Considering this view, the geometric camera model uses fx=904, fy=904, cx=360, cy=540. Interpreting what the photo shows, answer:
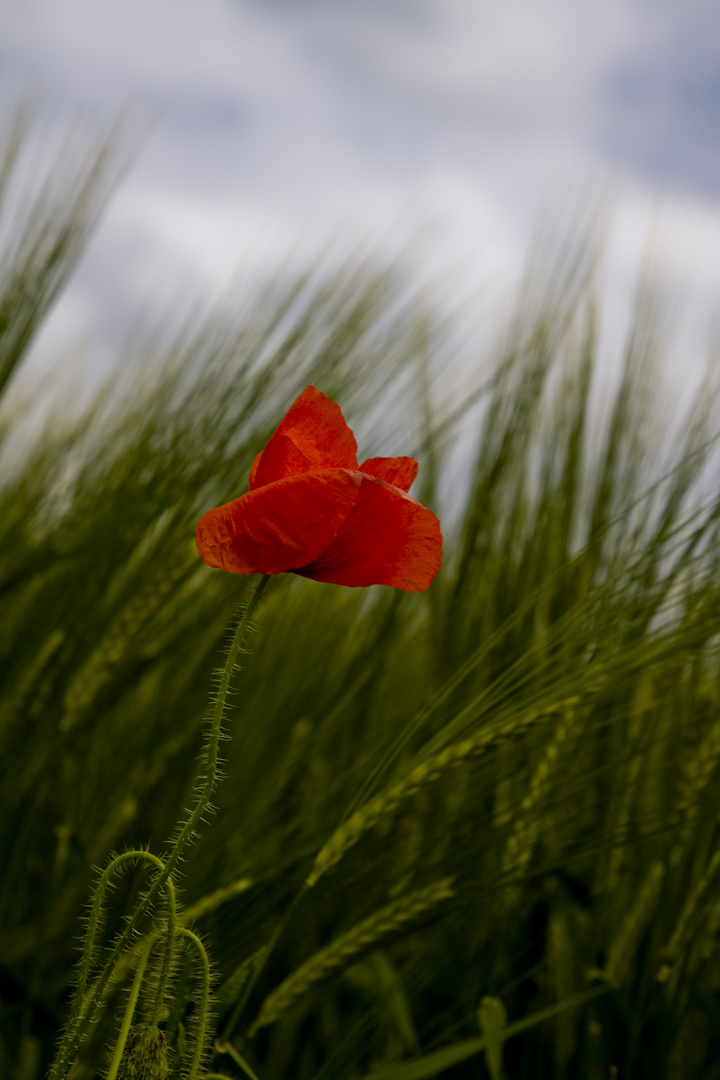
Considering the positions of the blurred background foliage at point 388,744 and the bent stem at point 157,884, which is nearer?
the bent stem at point 157,884

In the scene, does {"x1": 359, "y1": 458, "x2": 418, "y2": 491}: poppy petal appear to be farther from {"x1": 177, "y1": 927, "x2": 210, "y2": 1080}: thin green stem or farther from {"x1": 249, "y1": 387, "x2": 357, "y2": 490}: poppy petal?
{"x1": 177, "y1": 927, "x2": 210, "y2": 1080}: thin green stem

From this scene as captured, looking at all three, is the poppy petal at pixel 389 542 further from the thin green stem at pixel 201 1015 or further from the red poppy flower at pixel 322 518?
the thin green stem at pixel 201 1015

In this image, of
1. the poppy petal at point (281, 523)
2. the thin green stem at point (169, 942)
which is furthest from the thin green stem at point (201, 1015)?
the poppy petal at point (281, 523)

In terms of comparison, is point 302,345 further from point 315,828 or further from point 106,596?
point 315,828

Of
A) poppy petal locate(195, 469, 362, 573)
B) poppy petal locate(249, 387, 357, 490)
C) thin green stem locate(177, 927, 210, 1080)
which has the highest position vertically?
poppy petal locate(249, 387, 357, 490)

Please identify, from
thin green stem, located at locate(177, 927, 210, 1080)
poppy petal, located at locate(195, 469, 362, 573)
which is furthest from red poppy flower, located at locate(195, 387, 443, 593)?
thin green stem, located at locate(177, 927, 210, 1080)

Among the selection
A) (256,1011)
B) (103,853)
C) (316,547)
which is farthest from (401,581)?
(256,1011)

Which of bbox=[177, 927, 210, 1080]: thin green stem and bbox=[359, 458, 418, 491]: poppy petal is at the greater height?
bbox=[359, 458, 418, 491]: poppy petal

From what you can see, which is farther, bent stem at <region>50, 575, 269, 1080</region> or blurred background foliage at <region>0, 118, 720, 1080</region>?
blurred background foliage at <region>0, 118, 720, 1080</region>
